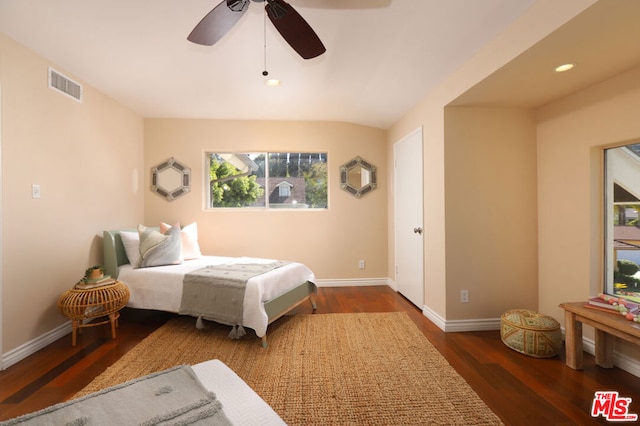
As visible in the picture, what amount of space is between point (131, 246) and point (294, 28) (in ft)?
9.14

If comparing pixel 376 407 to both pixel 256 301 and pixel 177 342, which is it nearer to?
pixel 256 301

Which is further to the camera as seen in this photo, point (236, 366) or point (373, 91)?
point (373, 91)

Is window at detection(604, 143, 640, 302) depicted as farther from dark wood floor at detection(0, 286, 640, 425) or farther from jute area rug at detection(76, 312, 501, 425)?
jute area rug at detection(76, 312, 501, 425)

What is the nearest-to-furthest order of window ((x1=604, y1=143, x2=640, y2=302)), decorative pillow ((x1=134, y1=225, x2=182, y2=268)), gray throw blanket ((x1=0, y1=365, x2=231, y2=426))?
1. gray throw blanket ((x1=0, y1=365, x2=231, y2=426))
2. window ((x1=604, y1=143, x2=640, y2=302))
3. decorative pillow ((x1=134, y1=225, x2=182, y2=268))

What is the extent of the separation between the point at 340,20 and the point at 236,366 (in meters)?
2.60

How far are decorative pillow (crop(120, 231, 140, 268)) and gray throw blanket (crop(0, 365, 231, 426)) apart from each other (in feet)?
7.94

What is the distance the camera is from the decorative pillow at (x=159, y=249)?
302 centimetres

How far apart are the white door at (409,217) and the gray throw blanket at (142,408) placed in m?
2.74

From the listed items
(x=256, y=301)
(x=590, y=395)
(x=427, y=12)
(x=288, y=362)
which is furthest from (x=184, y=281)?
(x=590, y=395)

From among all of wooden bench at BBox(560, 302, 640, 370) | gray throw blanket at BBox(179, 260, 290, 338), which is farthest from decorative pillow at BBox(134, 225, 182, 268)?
wooden bench at BBox(560, 302, 640, 370)

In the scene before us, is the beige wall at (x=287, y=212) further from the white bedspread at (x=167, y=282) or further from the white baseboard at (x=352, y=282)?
the white bedspread at (x=167, y=282)

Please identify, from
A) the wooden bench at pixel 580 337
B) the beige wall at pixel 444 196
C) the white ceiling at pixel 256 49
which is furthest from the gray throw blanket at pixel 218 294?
the wooden bench at pixel 580 337

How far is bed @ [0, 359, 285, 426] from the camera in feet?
2.71

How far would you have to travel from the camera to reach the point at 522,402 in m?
1.73
